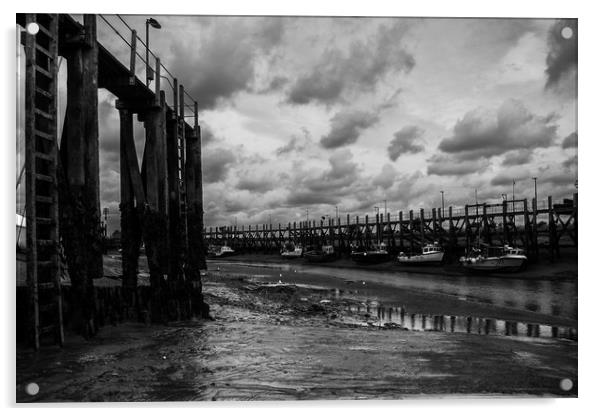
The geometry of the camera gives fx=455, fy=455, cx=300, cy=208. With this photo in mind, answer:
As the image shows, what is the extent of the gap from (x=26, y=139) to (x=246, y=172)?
254 centimetres

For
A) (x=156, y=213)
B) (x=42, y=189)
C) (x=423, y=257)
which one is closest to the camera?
(x=42, y=189)

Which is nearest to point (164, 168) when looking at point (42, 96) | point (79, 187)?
point (79, 187)

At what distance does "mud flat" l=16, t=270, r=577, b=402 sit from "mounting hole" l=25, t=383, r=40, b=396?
6cm

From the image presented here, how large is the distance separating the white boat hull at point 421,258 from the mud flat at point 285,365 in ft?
75.1

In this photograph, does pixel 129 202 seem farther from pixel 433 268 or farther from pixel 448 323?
pixel 433 268

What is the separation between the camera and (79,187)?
17.5 ft

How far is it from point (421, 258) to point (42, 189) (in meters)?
27.2

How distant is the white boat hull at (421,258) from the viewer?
2956 centimetres

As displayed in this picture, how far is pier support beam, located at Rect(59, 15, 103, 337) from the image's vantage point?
5.20m

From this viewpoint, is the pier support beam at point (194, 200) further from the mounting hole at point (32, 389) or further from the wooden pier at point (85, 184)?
the mounting hole at point (32, 389)

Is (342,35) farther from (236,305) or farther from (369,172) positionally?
(236,305)

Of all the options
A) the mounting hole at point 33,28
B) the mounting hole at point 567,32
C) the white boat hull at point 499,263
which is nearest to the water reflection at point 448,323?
the mounting hole at point 567,32

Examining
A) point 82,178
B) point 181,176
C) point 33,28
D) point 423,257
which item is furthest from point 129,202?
point 423,257

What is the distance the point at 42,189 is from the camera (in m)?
4.80
